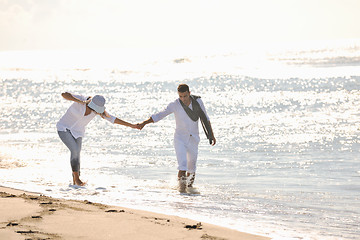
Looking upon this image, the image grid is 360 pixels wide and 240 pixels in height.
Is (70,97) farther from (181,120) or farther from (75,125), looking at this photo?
(181,120)

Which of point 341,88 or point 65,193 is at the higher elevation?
point 341,88

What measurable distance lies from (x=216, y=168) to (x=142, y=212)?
4.14 meters

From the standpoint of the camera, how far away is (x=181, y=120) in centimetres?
926

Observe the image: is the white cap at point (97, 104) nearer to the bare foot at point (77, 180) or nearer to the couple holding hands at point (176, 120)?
the couple holding hands at point (176, 120)

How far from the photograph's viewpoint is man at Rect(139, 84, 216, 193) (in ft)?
30.1

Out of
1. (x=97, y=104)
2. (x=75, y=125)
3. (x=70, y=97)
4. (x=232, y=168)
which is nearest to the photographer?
(x=70, y=97)

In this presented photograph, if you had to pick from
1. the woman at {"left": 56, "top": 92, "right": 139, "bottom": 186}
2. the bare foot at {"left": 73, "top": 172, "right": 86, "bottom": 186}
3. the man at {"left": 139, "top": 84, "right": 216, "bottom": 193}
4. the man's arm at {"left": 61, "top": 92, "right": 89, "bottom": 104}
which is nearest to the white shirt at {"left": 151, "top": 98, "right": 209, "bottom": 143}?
the man at {"left": 139, "top": 84, "right": 216, "bottom": 193}

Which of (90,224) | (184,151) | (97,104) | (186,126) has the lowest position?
(90,224)

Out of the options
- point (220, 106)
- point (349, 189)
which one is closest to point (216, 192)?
point (349, 189)

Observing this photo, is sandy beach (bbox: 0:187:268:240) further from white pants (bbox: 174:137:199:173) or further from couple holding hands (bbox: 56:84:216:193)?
white pants (bbox: 174:137:199:173)

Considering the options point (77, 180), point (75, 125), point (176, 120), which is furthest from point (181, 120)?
point (77, 180)

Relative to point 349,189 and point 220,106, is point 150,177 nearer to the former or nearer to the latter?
point 349,189

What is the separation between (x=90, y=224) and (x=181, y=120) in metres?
3.25

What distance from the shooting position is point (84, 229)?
20.1 ft
